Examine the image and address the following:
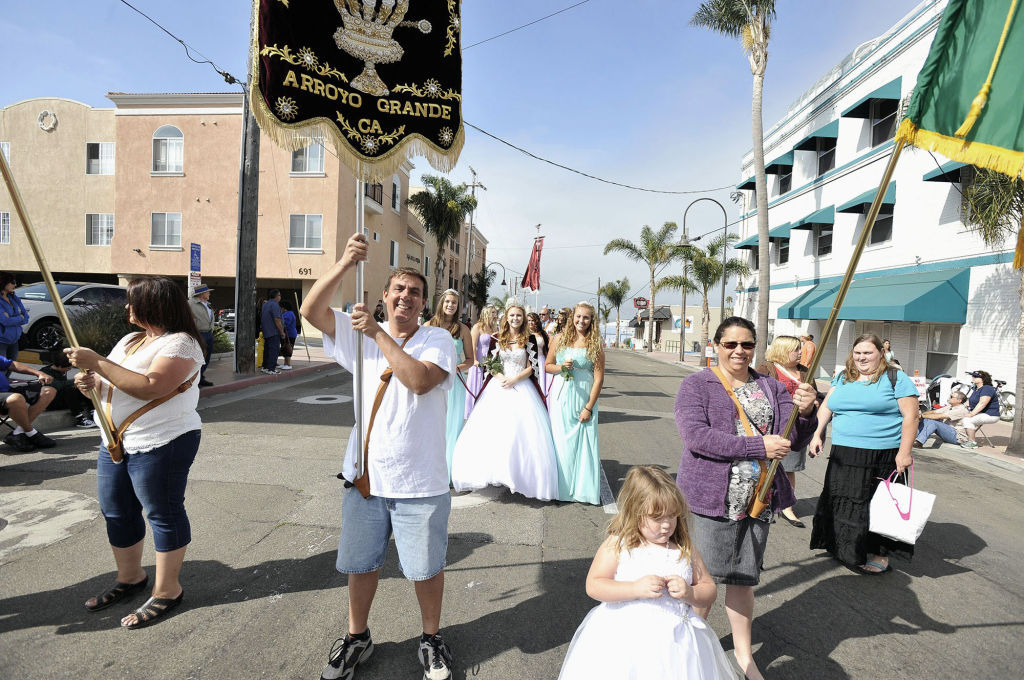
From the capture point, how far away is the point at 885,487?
392 centimetres

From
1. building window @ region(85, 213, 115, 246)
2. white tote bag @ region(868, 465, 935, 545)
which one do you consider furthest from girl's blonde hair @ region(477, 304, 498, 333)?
building window @ region(85, 213, 115, 246)

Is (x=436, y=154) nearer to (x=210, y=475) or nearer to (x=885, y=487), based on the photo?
(x=885, y=487)

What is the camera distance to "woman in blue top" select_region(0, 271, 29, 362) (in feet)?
24.5

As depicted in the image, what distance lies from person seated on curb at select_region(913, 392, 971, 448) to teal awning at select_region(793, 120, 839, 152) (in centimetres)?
1268

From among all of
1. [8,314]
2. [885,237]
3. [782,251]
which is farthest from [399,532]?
[782,251]

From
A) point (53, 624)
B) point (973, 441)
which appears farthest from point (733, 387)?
point (973, 441)

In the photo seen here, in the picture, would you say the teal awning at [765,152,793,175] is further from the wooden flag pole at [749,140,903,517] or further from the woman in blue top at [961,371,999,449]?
the wooden flag pole at [749,140,903,517]

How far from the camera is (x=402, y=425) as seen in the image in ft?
8.41

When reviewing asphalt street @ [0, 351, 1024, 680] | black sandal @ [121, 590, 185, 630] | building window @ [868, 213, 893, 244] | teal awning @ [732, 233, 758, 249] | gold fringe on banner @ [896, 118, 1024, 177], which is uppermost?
teal awning @ [732, 233, 758, 249]

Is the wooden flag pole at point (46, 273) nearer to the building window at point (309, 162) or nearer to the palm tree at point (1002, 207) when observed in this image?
the palm tree at point (1002, 207)

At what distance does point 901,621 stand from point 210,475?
5.79m

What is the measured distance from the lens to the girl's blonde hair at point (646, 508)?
2.14 meters

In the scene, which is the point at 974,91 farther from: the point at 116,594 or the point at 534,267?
the point at 534,267

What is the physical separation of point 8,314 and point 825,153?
23846 millimetres
